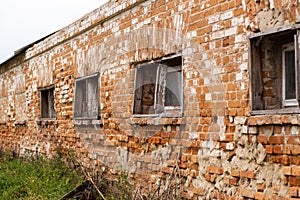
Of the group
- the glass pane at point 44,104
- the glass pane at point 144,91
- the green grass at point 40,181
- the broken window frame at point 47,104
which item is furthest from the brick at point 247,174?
the glass pane at point 44,104

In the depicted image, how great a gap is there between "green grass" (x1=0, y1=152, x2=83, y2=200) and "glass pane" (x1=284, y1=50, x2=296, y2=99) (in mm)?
4041

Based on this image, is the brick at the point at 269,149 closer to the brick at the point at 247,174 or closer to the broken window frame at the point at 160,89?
the brick at the point at 247,174

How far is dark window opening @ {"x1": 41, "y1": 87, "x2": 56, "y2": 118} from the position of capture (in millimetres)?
10605

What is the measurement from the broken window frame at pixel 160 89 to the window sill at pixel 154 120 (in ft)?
0.09

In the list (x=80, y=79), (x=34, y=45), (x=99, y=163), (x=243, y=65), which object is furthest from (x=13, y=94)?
(x=243, y=65)

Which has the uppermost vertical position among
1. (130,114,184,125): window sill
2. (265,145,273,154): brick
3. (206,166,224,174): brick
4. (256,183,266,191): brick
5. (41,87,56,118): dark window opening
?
(41,87,56,118): dark window opening

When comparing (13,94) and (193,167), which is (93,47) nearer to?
(193,167)

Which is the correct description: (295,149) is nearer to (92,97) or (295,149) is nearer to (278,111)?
(278,111)

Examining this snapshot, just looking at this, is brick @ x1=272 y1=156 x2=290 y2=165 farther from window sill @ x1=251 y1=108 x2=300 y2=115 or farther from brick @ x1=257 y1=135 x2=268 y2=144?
window sill @ x1=251 y1=108 x2=300 y2=115

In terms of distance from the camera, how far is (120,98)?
264 inches

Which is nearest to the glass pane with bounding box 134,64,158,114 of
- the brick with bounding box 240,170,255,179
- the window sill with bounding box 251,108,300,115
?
the brick with bounding box 240,170,255,179

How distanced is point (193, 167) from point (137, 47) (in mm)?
1989

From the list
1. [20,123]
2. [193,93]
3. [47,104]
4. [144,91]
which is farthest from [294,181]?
[20,123]

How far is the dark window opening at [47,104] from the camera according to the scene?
1061cm
